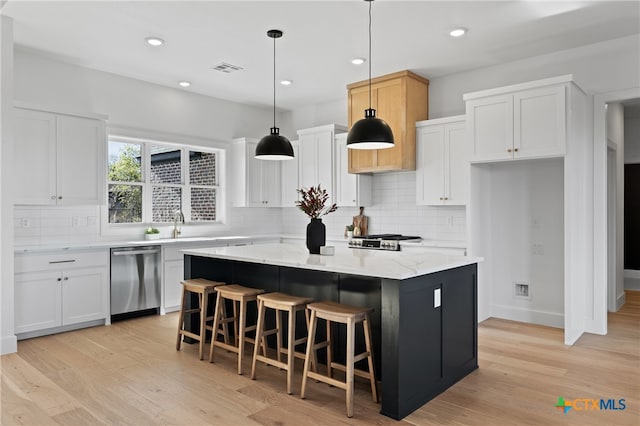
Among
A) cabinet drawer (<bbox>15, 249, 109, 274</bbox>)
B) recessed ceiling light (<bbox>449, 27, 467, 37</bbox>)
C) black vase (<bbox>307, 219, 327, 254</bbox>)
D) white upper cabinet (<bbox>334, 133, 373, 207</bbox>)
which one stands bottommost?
cabinet drawer (<bbox>15, 249, 109, 274</bbox>)

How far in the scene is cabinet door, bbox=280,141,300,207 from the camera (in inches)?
272

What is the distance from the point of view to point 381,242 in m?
5.41

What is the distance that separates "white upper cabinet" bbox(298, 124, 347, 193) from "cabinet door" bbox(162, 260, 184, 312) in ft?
7.27

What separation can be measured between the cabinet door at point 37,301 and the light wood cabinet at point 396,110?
378cm

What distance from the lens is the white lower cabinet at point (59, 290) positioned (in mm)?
4402

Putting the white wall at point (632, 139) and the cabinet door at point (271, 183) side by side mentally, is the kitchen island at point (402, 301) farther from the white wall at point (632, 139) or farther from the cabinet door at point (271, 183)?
the white wall at point (632, 139)

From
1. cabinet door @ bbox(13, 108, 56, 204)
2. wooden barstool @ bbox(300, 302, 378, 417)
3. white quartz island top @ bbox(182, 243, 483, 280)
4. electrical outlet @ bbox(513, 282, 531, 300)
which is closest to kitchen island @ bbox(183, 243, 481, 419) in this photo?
white quartz island top @ bbox(182, 243, 483, 280)

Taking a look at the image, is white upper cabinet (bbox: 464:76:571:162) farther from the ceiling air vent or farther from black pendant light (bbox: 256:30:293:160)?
the ceiling air vent

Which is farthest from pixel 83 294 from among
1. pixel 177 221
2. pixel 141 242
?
pixel 177 221

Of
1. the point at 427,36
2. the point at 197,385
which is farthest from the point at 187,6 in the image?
the point at 197,385

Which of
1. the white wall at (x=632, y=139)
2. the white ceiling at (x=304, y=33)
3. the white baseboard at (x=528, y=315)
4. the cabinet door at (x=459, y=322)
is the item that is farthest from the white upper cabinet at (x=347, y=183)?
the white wall at (x=632, y=139)

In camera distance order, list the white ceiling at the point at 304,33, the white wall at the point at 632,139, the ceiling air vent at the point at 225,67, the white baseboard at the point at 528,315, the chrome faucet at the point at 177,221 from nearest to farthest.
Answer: the white ceiling at the point at 304,33 < the white baseboard at the point at 528,315 < the ceiling air vent at the point at 225,67 < the chrome faucet at the point at 177,221 < the white wall at the point at 632,139

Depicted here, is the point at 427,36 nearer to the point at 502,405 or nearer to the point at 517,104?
the point at 517,104

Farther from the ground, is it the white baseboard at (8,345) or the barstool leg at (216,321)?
the barstool leg at (216,321)
